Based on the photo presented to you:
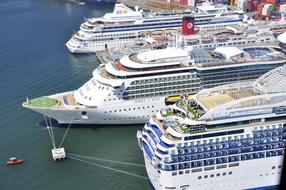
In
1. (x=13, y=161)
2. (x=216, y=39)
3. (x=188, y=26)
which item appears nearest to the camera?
(x=13, y=161)

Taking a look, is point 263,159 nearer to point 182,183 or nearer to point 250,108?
point 250,108

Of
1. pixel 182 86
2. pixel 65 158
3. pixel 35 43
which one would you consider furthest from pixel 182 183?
pixel 35 43

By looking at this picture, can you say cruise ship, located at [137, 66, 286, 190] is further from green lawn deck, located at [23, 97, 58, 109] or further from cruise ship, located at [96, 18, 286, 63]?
cruise ship, located at [96, 18, 286, 63]

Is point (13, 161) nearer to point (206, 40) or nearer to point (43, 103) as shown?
point (43, 103)

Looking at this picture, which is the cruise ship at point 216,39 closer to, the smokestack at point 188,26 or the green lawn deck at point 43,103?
the smokestack at point 188,26

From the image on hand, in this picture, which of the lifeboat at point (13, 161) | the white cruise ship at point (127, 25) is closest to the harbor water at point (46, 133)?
the lifeboat at point (13, 161)

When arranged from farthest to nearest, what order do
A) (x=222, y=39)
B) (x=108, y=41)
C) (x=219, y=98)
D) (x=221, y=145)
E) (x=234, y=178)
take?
(x=108, y=41) → (x=222, y=39) → (x=219, y=98) → (x=234, y=178) → (x=221, y=145)

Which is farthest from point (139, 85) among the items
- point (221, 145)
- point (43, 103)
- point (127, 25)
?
point (127, 25)
